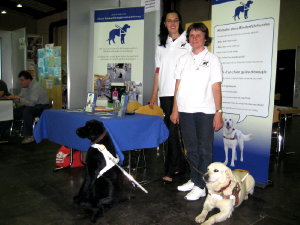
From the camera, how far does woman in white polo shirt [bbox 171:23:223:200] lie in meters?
2.21

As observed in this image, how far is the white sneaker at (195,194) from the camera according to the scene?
7.75 feet

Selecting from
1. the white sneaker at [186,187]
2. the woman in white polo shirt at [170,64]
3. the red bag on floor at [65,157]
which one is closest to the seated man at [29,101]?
the red bag on floor at [65,157]

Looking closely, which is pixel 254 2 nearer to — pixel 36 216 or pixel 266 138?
pixel 266 138

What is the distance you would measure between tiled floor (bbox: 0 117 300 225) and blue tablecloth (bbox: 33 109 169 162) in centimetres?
43

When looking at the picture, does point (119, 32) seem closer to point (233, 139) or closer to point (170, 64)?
point (170, 64)

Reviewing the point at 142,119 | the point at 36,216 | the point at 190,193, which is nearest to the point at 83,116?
the point at 142,119

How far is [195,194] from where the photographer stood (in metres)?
2.38

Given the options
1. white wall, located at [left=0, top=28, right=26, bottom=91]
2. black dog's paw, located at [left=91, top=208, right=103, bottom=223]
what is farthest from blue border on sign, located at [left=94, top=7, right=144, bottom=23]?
white wall, located at [left=0, top=28, right=26, bottom=91]

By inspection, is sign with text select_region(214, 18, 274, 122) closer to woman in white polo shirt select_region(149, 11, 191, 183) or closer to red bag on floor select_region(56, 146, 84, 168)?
woman in white polo shirt select_region(149, 11, 191, 183)

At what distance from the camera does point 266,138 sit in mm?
2590

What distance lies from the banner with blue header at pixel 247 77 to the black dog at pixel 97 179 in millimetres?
1312

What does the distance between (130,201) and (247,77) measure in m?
1.55

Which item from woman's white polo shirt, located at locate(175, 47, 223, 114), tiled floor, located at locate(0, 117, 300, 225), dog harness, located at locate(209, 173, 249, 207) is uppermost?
woman's white polo shirt, located at locate(175, 47, 223, 114)

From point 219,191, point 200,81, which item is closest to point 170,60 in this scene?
point 200,81
